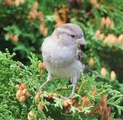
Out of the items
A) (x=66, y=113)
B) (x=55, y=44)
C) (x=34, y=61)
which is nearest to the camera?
(x=66, y=113)

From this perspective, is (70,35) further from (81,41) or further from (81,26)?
(81,26)

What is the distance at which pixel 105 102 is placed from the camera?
291 cm

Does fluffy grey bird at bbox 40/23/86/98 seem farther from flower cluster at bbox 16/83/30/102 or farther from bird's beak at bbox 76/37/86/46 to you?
flower cluster at bbox 16/83/30/102

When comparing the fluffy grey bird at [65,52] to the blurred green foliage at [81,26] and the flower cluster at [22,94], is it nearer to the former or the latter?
the flower cluster at [22,94]

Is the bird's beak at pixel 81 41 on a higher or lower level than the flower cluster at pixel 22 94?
higher

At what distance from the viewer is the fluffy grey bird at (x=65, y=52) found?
3.32m

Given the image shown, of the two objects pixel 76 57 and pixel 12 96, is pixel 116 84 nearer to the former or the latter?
pixel 76 57

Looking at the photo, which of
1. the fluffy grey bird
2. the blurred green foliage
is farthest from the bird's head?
the blurred green foliage

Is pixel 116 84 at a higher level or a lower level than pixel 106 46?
lower

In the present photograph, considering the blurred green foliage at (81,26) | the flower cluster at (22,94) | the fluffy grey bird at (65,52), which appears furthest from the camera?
the blurred green foliage at (81,26)

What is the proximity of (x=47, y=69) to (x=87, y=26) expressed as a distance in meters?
1.10

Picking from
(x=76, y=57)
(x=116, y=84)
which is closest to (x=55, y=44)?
(x=76, y=57)

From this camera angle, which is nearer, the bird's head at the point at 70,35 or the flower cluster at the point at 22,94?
the flower cluster at the point at 22,94

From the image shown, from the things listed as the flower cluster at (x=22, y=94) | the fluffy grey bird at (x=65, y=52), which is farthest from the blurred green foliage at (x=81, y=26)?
the flower cluster at (x=22, y=94)
